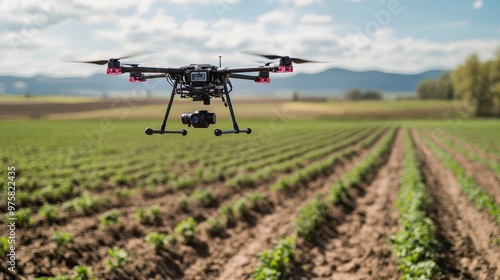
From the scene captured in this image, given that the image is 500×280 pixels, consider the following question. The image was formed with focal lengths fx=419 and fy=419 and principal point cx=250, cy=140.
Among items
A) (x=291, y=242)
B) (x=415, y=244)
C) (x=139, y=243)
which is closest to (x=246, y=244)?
(x=291, y=242)

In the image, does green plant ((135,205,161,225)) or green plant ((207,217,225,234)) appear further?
green plant ((135,205,161,225))

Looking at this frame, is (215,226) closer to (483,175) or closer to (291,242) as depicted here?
(291,242)

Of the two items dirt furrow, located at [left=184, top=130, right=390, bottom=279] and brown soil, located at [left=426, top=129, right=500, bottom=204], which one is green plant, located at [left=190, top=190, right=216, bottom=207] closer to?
dirt furrow, located at [left=184, top=130, right=390, bottom=279]

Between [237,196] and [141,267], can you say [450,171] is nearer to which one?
[237,196]

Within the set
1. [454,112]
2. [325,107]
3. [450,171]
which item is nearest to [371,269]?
[450,171]

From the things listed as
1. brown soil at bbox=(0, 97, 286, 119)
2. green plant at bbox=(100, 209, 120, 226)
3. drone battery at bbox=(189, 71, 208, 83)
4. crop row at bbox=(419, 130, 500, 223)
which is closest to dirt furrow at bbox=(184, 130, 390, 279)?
green plant at bbox=(100, 209, 120, 226)

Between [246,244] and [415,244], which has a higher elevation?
[415,244]

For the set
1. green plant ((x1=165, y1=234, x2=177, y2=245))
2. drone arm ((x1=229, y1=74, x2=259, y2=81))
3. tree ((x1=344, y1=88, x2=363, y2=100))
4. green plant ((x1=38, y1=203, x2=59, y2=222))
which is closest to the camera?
drone arm ((x1=229, y1=74, x2=259, y2=81))

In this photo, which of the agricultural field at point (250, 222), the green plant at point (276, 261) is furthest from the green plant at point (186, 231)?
the green plant at point (276, 261)
